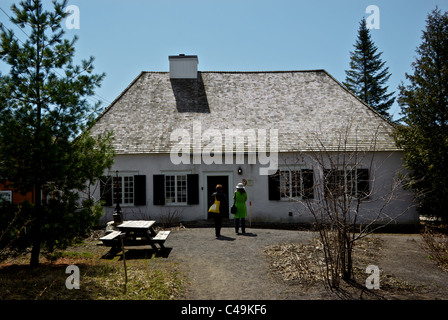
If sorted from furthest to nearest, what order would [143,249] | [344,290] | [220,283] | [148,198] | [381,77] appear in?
1. [381,77]
2. [148,198]
3. [143,249]
4. [220,283]
5. [344,290]

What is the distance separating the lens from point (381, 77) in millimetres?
A: 34875

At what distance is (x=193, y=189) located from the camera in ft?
45.8

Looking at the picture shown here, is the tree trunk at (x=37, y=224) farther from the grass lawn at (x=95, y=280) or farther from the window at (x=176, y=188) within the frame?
the window at (x=176, y=188)

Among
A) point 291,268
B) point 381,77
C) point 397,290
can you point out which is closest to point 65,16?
point 291,268

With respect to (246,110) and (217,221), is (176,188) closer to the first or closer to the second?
(217,221)

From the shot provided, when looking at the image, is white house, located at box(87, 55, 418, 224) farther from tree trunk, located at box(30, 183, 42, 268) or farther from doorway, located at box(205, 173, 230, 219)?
tree trunk, located at box(30, 183, 42, 268)

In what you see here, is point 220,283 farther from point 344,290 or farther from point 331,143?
point 331,143

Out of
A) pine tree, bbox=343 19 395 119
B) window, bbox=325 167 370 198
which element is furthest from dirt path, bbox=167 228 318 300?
pine tree, bbox=343 19 395 119

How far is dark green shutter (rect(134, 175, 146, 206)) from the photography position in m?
13.9

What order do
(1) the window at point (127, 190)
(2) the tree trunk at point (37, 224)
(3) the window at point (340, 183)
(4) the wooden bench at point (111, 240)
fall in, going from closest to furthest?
(3) the window at point (340, 183) < (2) the tree trunk at point (37, 224) < (4) the wooden bench at point (111, 240) < (1) the window at point (127, 190)

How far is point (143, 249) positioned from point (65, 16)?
603 cm

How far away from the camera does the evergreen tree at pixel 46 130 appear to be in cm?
606

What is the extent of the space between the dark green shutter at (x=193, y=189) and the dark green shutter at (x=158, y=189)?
1132 mm

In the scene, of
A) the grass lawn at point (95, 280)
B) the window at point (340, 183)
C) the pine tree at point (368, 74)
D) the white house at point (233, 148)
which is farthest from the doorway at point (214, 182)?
the pine tree at point (368, 74)
